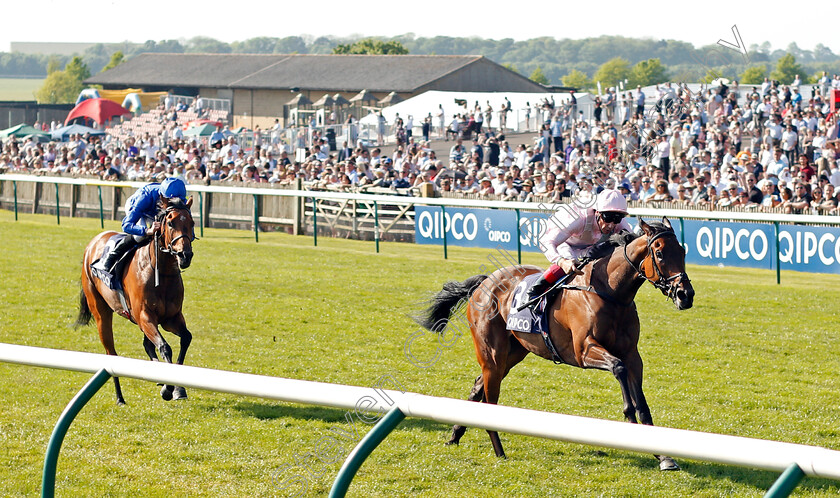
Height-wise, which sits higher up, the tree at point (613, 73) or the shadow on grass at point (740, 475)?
the tree at point (613, 73)

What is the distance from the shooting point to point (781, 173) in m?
15.5

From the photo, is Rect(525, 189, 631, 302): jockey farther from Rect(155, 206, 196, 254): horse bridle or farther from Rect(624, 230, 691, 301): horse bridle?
Rect(155, 206, 196, 254): horse bridle

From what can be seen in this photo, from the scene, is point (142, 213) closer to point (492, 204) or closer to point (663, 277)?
point (663, 277)

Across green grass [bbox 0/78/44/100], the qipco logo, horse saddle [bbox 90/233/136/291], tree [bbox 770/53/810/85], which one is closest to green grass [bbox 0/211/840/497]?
horse saddle [bbox 90/233/136/291]

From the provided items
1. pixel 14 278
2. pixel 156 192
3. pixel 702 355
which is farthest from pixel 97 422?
pixel 14 278

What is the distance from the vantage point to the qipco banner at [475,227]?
15.0 m

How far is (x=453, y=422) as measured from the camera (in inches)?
96.0

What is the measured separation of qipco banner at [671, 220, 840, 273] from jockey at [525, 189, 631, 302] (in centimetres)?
757

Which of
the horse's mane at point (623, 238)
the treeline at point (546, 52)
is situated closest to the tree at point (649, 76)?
the treeline at point (546, 52)

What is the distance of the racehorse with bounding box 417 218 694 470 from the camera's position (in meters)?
5.35

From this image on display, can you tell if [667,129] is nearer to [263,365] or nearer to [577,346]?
[263,365]

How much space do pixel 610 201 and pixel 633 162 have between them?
448 inches

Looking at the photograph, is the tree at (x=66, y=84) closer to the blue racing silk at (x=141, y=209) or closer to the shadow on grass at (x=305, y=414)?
the blue racing silk at (x=141, y=209)

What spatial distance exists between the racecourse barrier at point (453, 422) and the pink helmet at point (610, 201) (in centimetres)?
336
